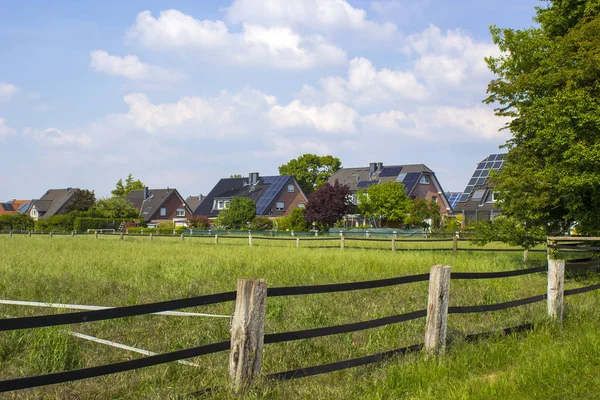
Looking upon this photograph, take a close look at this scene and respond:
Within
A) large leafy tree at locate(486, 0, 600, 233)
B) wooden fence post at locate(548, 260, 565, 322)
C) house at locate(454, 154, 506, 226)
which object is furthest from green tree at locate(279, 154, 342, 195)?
wooden fence post at locate(548, 260, 565, 322)

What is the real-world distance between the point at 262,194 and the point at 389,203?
72.5ft

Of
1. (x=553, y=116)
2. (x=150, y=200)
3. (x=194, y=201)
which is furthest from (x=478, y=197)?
(x=194, y=201)

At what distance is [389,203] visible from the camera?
62844mm

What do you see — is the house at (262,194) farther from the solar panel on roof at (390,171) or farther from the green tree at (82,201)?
the green tree at (82,201)

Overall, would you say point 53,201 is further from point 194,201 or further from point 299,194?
point 299,194

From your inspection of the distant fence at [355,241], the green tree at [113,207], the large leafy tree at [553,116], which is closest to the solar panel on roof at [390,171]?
the distant fence at [355,241]

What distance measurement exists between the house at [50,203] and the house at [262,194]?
2979 cm

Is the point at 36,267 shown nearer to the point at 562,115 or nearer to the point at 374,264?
the point at 374,264

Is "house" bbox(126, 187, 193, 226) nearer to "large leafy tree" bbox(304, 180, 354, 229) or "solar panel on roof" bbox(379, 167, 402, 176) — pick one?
"solar panel on roof" bbox(379, 167, 402, 176)

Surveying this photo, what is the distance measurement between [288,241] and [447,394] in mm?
31213

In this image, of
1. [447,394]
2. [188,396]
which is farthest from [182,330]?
[447,394]

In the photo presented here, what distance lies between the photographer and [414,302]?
1147 centimetres

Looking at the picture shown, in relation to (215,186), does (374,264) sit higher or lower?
lower

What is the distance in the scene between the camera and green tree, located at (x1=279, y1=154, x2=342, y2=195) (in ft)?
330
